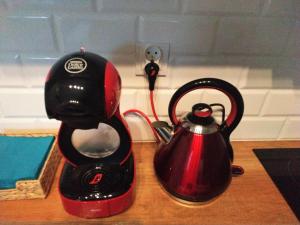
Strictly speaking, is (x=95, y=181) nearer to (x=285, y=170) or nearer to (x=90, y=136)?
(x=90, y=136)

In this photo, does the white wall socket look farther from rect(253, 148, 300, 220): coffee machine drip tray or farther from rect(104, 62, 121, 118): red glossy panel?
rect(253, 148, 300, 220): coffee machine drip tray

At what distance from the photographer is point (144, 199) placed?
1.87 feet

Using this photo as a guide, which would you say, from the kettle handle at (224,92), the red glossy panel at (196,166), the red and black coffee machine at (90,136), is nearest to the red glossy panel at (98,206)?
the red and black coffee machine at (90,136)

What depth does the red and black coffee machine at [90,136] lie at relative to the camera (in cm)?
38

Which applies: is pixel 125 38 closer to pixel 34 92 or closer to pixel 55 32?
pixel 55 32

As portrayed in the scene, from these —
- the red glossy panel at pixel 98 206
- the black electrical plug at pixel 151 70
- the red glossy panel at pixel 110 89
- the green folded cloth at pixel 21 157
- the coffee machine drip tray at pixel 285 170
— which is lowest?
the coffee machine drip tray at pixel 285 170

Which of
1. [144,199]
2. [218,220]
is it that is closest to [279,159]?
[218,220]

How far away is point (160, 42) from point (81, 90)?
30 centimetres

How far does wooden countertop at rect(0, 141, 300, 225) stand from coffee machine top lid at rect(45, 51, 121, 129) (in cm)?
24

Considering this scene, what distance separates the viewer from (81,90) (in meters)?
0.38

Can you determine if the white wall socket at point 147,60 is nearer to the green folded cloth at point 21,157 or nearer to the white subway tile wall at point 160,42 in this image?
the white subway tile wall at point 160,42

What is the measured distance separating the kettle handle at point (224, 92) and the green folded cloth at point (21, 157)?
0.32m

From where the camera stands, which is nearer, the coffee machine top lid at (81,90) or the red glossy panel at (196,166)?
the coffee machine top lid at (81,90)

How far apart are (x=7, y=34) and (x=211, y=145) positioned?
1.73 ft
